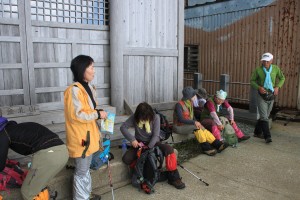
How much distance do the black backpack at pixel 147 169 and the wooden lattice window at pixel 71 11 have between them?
105 inches

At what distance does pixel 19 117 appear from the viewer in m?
4.44

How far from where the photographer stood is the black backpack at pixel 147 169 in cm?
404

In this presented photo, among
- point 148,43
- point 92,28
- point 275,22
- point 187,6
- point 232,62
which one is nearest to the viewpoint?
point 92,28

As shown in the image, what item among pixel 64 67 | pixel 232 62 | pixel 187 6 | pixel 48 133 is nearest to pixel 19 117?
pixel 64 67

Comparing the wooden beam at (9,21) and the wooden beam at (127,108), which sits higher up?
the wooden beam at (9,21)

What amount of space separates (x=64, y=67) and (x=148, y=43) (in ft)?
6.41

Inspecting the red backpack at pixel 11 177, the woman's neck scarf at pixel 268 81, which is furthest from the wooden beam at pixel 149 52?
the red backpack at pixel 11 177

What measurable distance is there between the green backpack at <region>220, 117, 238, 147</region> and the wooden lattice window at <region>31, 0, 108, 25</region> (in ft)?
10.3

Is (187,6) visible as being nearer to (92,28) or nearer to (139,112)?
(92,28)

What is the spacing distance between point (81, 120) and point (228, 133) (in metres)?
3.59

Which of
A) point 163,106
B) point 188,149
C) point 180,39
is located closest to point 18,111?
point 163,106

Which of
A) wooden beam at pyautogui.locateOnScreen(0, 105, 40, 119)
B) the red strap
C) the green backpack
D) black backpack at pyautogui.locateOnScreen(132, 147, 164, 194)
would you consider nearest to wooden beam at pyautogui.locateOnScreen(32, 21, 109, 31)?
wooden beam at pyautogui.locateOnScreen(0, 105, 40, 119)

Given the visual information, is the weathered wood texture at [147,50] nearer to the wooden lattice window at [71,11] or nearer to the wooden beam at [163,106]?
the wooden beam at [163,106]

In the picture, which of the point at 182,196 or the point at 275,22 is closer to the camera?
the point at 182,196
